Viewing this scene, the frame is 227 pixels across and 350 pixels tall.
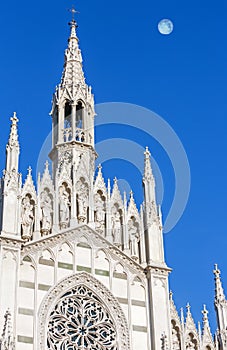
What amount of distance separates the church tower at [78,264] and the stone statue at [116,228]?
0.11 ft

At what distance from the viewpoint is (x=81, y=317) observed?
24.2 m

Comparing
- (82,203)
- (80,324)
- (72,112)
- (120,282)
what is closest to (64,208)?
(82,203)

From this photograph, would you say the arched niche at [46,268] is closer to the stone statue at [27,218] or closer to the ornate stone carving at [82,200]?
the stone statue at [27,218]

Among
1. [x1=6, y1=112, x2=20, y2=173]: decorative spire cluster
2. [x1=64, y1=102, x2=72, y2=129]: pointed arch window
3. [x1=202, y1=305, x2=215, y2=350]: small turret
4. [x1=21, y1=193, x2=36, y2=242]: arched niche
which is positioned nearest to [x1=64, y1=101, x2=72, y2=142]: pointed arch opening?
[x1=64, y1=102, x2=72, y2=129]: pointed arch window

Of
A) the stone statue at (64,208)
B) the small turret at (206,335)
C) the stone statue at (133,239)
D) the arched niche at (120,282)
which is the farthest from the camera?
the stone statue at (133,239)

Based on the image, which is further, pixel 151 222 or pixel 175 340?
pixel 151 222

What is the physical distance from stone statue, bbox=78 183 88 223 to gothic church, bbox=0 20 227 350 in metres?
0.03

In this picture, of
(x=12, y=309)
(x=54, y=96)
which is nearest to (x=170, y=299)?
(x=12, y=309)

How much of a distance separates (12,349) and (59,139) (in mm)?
9674

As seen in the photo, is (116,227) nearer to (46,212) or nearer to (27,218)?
(46,212)

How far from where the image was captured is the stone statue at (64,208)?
85.5ft

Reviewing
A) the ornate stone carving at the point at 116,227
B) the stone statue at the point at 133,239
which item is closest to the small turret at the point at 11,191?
the ornate stone carving at the point at 116,227

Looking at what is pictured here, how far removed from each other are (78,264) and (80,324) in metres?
1.90

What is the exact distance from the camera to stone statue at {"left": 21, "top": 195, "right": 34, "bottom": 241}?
82.6 feet
